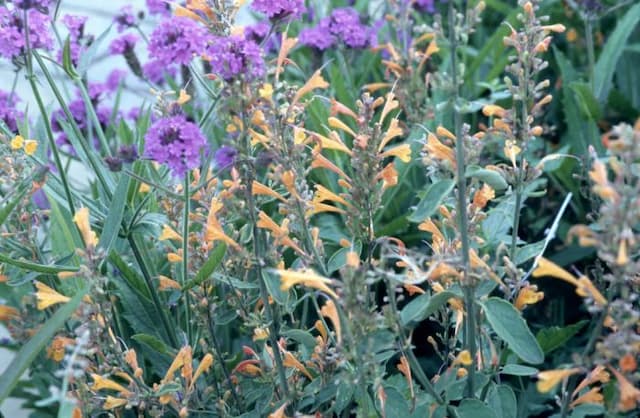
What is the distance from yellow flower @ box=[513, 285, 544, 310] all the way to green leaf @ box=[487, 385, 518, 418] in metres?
0.14

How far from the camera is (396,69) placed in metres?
2.11

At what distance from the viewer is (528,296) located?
4.44 feet

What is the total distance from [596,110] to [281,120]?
131 centimetres

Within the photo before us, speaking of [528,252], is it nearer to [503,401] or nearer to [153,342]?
[503,401]

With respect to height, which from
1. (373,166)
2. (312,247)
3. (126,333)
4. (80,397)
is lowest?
(126,333)

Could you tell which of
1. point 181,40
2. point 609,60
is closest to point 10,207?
point 181,40

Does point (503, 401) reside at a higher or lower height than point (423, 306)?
lower

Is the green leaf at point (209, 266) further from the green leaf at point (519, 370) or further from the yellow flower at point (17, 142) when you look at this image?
the green leaf at point (519, 370)

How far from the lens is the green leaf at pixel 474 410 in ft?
4.13

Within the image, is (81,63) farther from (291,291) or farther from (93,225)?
(291,291)

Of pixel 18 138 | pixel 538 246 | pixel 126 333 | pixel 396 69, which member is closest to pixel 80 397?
pixel 18 138

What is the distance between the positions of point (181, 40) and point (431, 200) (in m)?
0.54

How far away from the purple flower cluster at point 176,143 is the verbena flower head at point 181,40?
0.44 feet

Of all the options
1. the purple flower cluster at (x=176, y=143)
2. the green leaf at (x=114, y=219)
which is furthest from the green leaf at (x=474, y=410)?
the green leaf at (x=114, y=219)
